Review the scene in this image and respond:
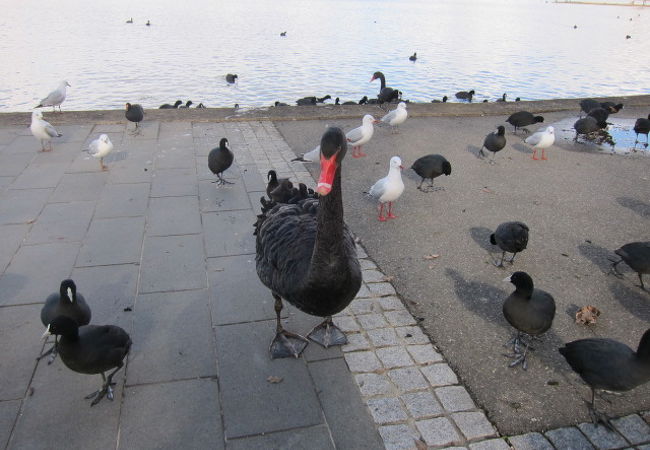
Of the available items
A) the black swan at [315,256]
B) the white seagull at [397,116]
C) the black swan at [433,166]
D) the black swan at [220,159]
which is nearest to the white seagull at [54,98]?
the black swan at [220,159]

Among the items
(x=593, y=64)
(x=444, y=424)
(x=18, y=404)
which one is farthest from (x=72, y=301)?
(x=593, y=64)

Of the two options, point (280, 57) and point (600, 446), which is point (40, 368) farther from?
point (280, 57)

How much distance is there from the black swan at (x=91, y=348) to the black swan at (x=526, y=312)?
3.98 meters

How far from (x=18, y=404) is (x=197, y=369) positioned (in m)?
1.57

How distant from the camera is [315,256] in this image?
3955mm

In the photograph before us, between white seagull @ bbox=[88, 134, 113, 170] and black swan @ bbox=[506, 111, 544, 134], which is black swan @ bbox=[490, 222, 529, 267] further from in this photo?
white seagull @ bbox=[88, 134, 113, 170]

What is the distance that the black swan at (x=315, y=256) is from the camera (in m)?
3.78

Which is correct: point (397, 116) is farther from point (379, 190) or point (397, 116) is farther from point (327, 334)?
point (327, 334)

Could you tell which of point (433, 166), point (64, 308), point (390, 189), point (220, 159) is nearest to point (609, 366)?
point (390, 189)

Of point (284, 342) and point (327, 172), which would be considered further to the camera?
point (284, 342)

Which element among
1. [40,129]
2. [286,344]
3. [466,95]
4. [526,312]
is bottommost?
[466,95]

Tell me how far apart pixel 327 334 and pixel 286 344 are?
47 centimetres

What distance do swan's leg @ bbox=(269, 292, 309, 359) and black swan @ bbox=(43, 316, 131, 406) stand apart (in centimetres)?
146

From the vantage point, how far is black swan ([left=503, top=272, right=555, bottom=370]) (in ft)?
15.5
